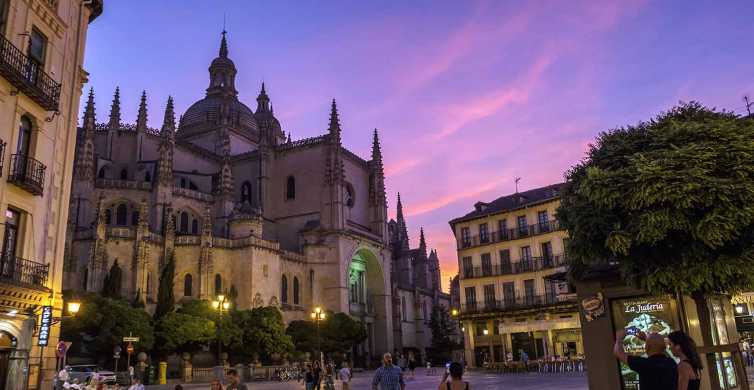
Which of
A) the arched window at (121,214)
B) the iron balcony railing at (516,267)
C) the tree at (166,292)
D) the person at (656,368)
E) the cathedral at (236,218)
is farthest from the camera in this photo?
the arched window at (121,214)

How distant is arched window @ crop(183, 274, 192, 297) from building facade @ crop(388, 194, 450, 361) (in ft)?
82.1

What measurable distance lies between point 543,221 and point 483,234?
485 centimetres

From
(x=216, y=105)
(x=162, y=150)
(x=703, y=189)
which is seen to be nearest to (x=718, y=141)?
(x=703, y=189)

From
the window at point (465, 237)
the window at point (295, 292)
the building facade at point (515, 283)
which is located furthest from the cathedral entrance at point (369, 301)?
the building facade at point (515, 283)

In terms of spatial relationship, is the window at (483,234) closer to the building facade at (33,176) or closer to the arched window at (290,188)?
the arched window at (290,188)

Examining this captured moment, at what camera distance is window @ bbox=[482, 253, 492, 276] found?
138 feet

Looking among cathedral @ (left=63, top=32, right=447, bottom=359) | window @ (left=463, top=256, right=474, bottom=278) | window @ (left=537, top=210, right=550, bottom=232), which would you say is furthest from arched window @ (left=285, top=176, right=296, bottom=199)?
window @ (left=537, top=210, right=550, bottom=232)

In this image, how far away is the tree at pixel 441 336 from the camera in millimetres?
66250

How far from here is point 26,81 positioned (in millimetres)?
13523

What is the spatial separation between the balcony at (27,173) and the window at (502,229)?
32498 millimetres

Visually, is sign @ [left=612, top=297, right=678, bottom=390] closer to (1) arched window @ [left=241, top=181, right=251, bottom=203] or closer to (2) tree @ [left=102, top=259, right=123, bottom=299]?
(2) tree @ [left=102, top=259, right=123, bottom=299]

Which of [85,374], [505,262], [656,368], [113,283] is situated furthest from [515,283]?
[656,368]

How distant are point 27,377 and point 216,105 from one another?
2222 inches

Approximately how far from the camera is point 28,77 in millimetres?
14062
